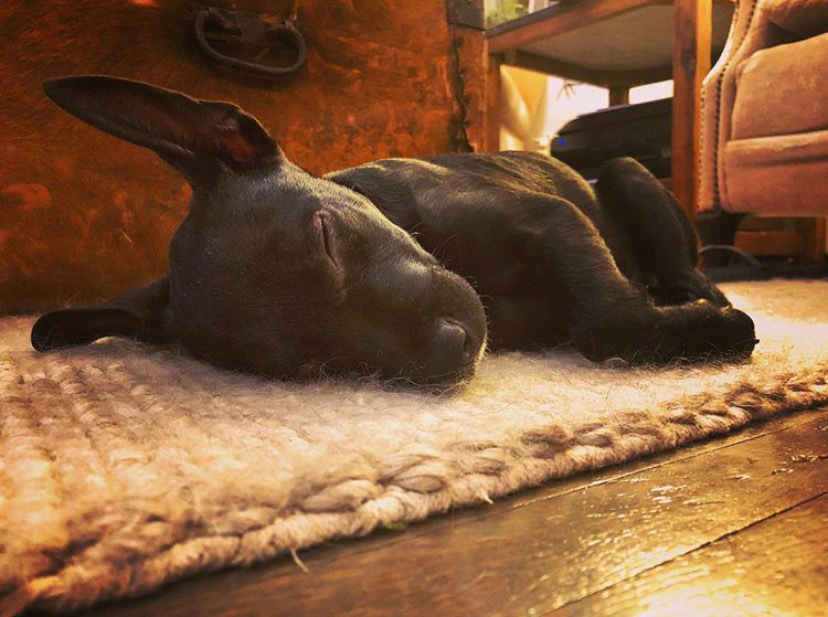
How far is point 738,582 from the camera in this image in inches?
23.3

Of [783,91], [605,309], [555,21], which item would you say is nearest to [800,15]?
[783,91]

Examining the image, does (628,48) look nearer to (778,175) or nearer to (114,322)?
(778,175)

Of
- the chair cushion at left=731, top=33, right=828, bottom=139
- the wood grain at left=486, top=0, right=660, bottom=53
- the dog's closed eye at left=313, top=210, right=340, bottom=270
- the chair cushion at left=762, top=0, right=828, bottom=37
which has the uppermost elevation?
the wood grain at left=486, top=0, right=660, bottom=53

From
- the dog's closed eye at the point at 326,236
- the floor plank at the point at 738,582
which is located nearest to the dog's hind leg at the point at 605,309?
the dog's closed eye at the point at 326,236

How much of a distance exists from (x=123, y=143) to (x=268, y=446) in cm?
178

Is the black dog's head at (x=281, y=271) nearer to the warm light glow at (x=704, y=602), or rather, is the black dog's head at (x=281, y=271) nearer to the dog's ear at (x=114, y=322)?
the dog's ear at (x=114, y=322)

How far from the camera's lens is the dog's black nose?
Result: 113cm

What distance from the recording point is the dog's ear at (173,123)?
1109 millimetres

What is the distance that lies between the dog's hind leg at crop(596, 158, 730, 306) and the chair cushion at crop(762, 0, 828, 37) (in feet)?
5.67

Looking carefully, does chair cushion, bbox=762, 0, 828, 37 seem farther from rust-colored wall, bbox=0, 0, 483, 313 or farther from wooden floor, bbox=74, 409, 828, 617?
wooden floor, bbox=74, 409, 828, 617

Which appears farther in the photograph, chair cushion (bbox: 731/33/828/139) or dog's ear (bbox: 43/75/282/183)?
chair cushion (bbox: 731/33/828/139)

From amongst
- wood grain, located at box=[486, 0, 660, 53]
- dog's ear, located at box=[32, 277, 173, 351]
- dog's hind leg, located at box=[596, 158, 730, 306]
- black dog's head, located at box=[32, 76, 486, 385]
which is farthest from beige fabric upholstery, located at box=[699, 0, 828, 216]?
dog's ear, located at box=[32, 277, 173, 351]

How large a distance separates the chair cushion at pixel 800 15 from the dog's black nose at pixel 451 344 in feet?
9.15

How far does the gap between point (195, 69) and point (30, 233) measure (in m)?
0.74
